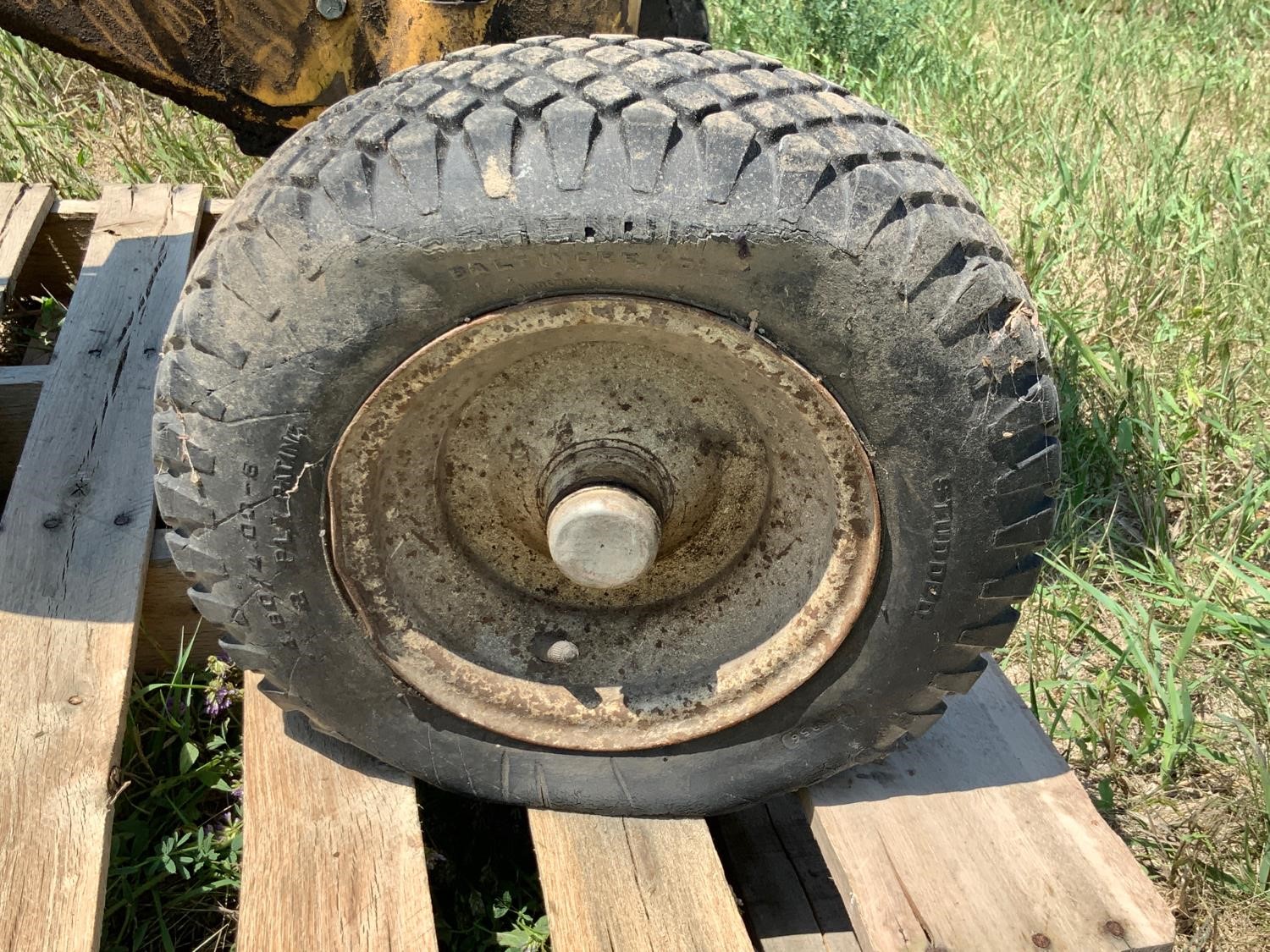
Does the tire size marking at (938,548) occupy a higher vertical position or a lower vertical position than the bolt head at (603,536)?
lower

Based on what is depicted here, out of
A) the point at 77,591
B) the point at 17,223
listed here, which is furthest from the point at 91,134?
the point at 77,591

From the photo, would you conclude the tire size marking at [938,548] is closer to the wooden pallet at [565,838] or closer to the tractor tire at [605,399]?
the tractor tire at [605,399]

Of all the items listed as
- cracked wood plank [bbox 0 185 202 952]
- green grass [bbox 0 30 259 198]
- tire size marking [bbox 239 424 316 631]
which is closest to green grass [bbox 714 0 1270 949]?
tire size marking [bbox 239 424 316 631]

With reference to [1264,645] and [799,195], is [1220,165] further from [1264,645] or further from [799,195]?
[799,195]

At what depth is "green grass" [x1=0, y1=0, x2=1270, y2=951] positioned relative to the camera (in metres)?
1.90

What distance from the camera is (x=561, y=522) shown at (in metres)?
1.44

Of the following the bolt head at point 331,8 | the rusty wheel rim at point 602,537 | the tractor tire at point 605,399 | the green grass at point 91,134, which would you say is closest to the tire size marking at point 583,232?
the tractor tire at point 605,399

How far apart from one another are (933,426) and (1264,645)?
1.15 meters

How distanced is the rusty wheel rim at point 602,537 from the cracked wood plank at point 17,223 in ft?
5.80

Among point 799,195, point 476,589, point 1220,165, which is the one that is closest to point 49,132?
point 476,589

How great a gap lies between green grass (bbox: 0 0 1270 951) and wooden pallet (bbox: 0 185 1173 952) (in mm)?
255

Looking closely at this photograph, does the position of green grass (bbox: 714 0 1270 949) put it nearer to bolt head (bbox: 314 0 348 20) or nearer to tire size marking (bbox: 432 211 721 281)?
tire size marking (bbox: 432 211 721 281)

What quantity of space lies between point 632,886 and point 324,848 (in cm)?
43

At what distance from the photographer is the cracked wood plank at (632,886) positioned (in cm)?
149
